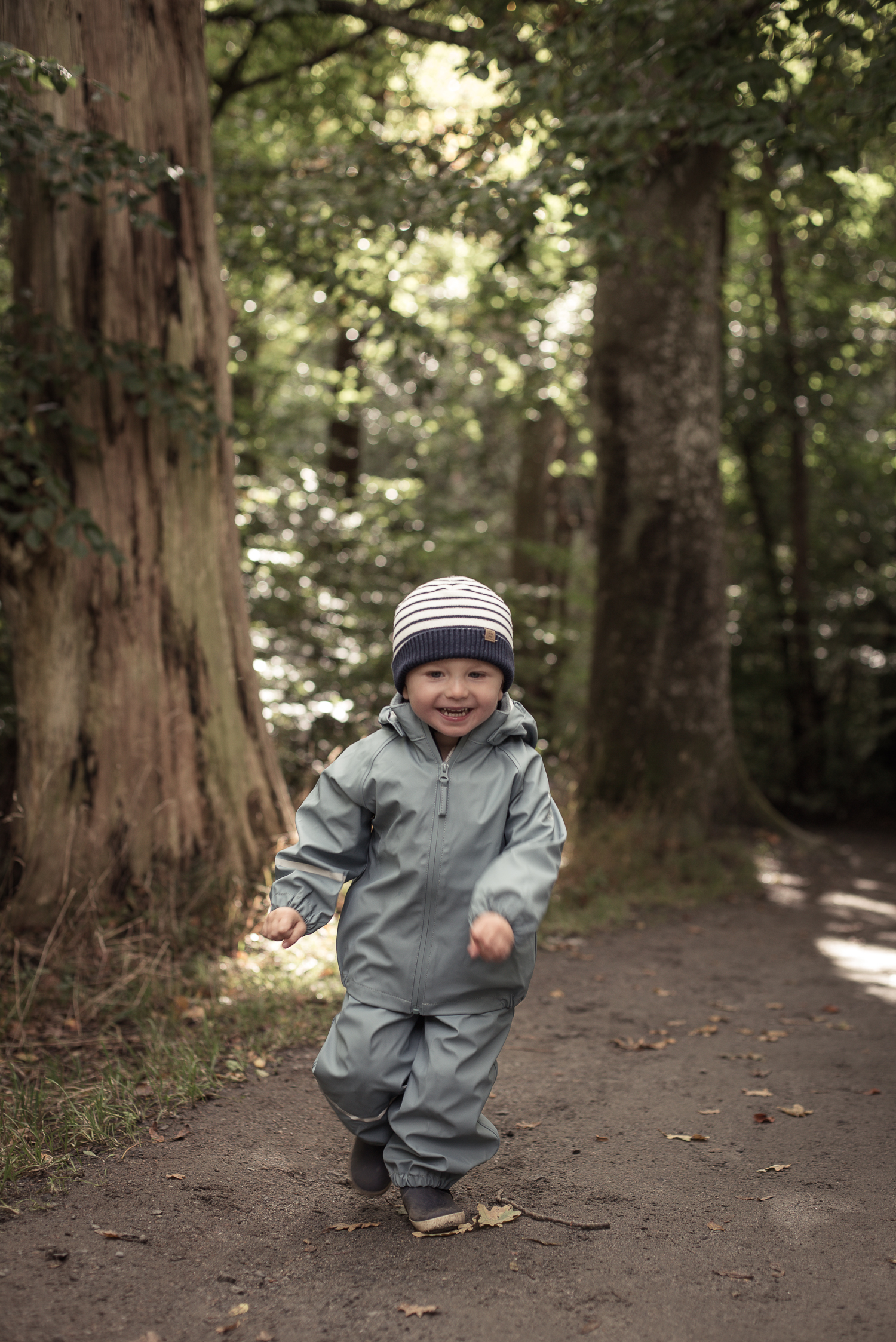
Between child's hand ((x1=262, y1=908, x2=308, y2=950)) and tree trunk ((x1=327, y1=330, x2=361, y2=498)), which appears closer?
child's hand ((x1=262, y1=908, x2=308, y2=950))

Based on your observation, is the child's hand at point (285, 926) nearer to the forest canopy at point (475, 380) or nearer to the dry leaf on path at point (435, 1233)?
the dry leaf on path at point (435, 1233)

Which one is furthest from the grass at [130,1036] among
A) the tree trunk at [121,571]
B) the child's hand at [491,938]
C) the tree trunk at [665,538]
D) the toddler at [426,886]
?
the tree trunk at [665,538]

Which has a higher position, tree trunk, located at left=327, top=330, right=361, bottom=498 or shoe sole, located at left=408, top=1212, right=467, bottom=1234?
tree trunk, located at left=327, top=330, right=361, bottom=498

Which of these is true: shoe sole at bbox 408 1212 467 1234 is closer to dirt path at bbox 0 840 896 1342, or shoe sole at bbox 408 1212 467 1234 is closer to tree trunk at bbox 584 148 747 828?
dirt path at bbox 0 840 896 1342

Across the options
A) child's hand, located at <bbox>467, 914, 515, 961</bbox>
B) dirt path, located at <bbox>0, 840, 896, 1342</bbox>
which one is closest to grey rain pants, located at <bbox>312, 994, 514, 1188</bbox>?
dirt path, located at <bbox>0, 840, 896, 1342</bbox>

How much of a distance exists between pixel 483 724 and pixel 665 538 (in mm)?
5749

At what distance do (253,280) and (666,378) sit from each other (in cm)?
354

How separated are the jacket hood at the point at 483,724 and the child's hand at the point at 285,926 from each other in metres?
0.57

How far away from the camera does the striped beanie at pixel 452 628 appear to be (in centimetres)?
286

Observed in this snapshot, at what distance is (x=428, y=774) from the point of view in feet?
9.46

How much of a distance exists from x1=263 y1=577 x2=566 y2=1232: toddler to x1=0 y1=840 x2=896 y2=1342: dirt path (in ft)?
0.90

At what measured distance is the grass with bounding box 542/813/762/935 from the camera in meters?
6.83

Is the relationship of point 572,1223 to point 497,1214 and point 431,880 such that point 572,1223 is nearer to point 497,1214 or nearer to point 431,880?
point 497,1214

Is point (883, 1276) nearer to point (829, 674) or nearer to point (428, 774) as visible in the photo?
point (428, 774)
